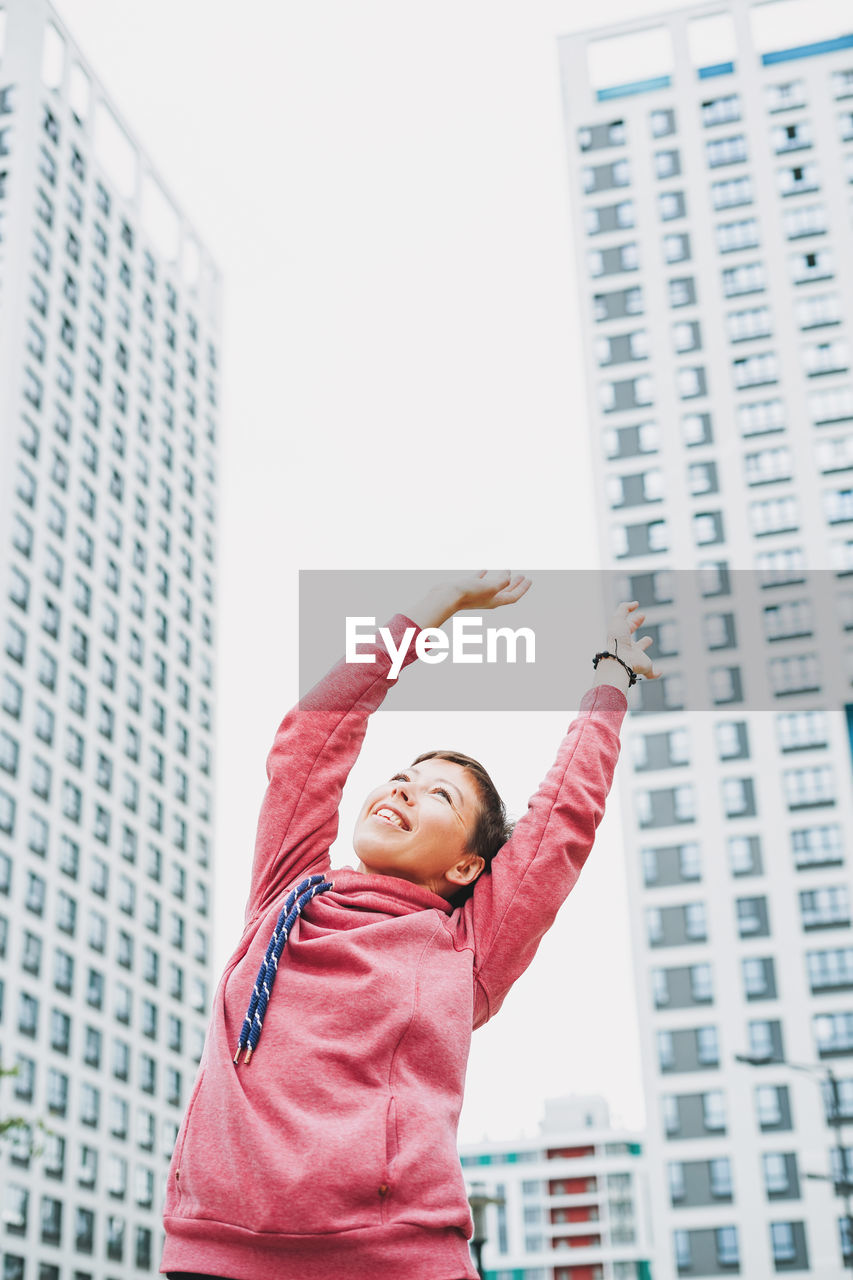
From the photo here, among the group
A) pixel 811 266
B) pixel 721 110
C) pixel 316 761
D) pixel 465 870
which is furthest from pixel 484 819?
pixel 721 110

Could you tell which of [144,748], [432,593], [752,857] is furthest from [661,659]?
[432,593]

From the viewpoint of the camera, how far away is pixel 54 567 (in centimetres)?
5509

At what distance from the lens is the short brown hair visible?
8.91 feet

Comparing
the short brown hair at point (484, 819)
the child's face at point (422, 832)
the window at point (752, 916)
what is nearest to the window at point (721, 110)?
the window at point (752, 916)

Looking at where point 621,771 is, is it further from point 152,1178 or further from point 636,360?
point 152,1178

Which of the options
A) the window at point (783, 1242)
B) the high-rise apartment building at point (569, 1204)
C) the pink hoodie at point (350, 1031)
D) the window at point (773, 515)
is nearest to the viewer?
the pink hoodie at point (350, 1031)

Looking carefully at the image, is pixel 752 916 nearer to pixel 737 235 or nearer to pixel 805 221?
pixel 737 235

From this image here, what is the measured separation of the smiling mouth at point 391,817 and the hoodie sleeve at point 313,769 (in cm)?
8

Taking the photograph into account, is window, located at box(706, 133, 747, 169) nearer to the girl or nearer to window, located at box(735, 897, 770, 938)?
window, located at box(735, 897, 770, 938)

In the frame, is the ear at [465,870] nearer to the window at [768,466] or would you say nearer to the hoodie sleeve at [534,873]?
the hoodie sleeve at [534,873]

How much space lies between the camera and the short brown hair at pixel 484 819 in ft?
8.91

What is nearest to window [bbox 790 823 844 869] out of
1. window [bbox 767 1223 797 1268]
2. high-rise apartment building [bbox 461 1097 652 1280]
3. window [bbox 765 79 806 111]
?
window [bbox 767 1223 797 1268]

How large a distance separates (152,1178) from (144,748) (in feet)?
54.9

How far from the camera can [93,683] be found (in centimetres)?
5634
